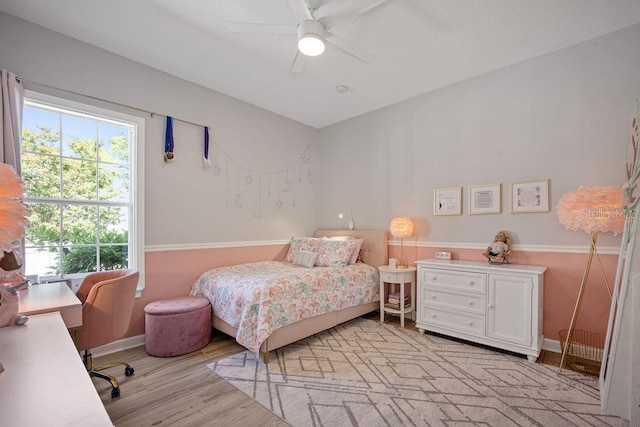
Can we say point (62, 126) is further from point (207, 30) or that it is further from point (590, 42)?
point (590, 42)

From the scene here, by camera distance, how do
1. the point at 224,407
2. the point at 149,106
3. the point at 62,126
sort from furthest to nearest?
the point at 149,106 → the point at 62,126 → the point at 224,407

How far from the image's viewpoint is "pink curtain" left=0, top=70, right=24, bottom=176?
2213 millimetres

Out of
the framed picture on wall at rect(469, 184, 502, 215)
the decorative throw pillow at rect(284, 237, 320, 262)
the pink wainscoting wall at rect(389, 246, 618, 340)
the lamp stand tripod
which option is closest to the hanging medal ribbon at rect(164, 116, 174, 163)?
the decorative throw pillow at rect(284, 237, 320, 262)

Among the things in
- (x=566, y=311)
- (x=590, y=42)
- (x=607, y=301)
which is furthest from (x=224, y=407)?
(x=590, y=42)

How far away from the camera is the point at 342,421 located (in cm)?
186

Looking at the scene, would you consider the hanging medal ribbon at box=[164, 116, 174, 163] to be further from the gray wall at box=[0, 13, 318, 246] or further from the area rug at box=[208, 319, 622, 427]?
the area rug at box=[208, 319, 622, 427]

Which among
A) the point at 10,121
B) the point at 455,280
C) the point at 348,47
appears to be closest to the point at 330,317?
the point at 455,280

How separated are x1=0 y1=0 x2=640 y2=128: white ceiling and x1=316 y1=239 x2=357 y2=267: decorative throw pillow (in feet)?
6.33

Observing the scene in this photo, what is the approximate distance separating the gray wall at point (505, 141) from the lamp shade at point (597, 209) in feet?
1.16

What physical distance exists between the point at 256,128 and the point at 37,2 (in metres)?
2.30

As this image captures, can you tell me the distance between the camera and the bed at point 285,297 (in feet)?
8.58

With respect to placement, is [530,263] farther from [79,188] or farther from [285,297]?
[79,188]

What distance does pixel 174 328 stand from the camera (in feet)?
8.93

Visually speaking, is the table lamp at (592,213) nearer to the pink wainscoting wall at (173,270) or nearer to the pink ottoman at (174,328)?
the pink ottoman at (174,328)
